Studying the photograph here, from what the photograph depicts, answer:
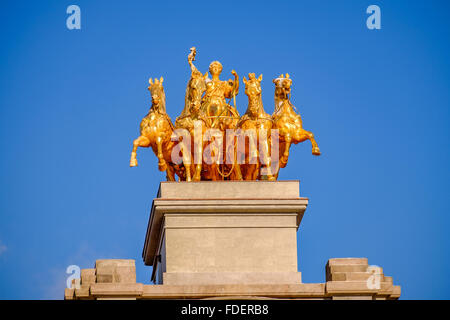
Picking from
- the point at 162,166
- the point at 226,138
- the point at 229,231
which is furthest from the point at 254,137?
the point at 229,231

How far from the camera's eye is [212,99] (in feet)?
159

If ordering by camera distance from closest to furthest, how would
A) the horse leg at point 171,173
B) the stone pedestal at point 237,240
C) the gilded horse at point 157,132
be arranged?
1. the stone pedestal at point 237,240
2. the gilded horse at point 157,132
3. the horse leg at point 171,173

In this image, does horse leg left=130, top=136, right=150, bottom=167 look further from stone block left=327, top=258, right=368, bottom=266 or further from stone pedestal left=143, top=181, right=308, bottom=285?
stone block left=327, top=258, right=368, bottom=266

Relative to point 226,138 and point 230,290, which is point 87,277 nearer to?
point 230,290

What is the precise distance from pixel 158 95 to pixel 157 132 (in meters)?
1.24

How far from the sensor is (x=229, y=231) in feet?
150

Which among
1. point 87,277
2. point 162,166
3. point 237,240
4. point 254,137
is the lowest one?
point 87,277

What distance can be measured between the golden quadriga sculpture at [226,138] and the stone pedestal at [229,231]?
114cm

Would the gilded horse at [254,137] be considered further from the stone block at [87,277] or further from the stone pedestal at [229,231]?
the stone block at [87,277]

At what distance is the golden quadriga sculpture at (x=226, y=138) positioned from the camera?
1850 inches

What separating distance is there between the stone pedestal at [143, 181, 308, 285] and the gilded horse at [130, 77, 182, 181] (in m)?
1.33

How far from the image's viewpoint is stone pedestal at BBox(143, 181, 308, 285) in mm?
45094

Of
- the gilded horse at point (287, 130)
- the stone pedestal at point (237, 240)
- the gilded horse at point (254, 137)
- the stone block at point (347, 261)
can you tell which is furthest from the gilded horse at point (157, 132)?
the stone block at point (347, 261)
